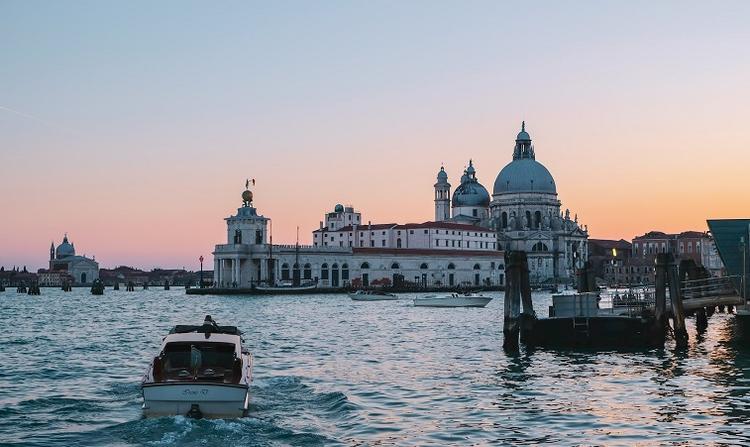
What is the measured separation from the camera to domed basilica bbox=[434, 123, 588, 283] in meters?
159

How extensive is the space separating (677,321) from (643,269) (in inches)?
5830

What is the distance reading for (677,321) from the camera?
33219mm

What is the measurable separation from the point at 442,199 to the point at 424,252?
134ft

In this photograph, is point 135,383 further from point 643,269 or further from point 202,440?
point 643,269

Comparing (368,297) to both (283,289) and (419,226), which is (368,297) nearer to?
(283,289)

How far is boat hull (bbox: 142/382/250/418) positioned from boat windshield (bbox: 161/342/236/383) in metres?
1.58

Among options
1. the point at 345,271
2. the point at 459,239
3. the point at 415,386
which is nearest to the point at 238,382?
the point at 415,386

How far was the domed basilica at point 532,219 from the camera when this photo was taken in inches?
6245

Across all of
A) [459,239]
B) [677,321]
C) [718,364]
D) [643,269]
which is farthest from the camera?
[643,269]

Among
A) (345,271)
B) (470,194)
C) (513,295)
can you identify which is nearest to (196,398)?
(513,295)

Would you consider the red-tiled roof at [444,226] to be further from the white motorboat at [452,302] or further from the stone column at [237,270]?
the white motorboat at [452,302]

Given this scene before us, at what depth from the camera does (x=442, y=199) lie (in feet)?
570

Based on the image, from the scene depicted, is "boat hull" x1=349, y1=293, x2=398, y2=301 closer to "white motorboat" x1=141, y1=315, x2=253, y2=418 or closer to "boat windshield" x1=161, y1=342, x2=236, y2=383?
"white motorboat" x1=141, y1=315, x2=253, y2=418

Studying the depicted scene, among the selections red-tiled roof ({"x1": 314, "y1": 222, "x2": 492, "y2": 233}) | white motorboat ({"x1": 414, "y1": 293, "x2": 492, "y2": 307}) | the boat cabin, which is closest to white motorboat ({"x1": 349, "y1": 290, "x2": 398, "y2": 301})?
Result: white motorboat ({"x1": 414, "y1": 293, "x2": 492, "y2": 307})
